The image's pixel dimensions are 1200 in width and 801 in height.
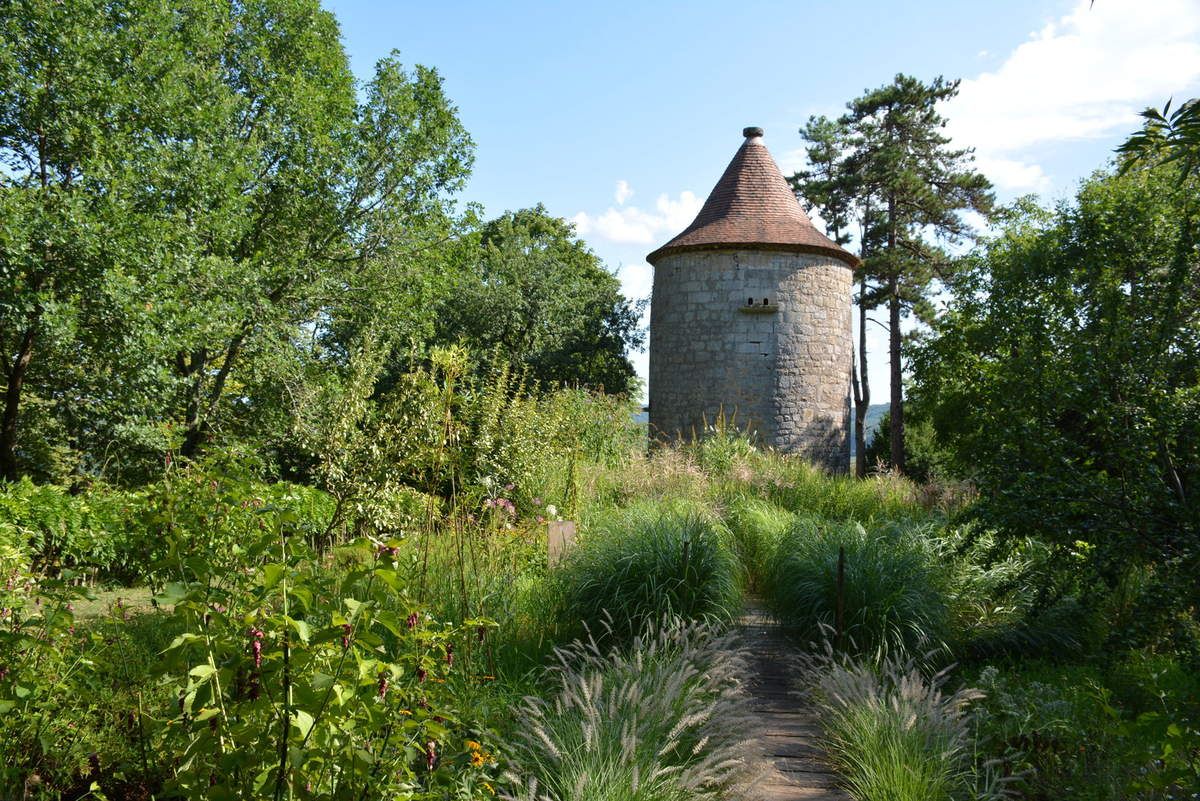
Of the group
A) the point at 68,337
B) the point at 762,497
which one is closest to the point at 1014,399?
the point at 762,497

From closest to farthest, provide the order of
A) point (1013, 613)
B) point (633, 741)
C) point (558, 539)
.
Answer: point (633, 741) < point (1013, 613) < point (558, 539)

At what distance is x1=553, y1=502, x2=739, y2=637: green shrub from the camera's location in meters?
5.09

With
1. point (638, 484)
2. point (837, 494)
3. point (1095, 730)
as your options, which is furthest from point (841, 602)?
point (837, 494)

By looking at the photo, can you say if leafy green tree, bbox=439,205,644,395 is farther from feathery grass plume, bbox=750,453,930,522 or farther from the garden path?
the garden path

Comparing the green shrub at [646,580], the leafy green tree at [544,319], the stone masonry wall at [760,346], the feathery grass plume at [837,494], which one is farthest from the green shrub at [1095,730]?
the leafy green tree at [544,319]

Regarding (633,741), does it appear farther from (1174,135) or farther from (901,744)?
(1174,135)

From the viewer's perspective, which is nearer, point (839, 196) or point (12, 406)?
point (12, 406)

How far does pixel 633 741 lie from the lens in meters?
2.67

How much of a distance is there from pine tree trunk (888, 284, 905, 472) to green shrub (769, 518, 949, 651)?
15221mm

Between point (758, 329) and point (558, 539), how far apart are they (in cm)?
1064

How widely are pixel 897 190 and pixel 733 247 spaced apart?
7255 millimetres

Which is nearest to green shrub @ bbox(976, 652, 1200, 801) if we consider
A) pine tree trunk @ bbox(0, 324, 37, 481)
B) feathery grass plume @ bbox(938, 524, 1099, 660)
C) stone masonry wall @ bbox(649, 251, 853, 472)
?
feathery grass plume @ bbox(938, 524, 1099, 660)

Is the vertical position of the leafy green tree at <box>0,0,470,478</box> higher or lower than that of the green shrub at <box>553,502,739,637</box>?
higher

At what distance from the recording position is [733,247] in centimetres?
1622
